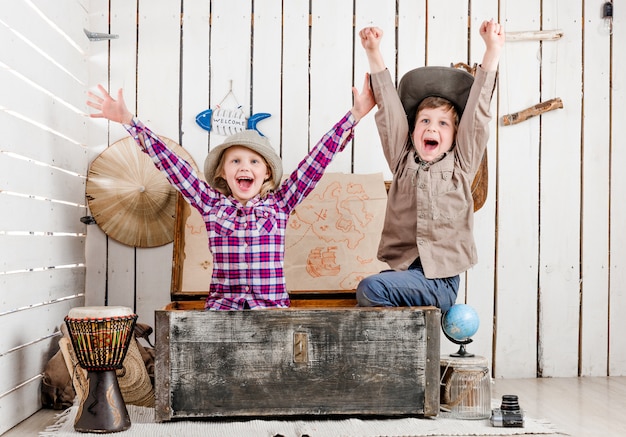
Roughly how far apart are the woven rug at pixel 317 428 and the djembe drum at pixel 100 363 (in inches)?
2.0

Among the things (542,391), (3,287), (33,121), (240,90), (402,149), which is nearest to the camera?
(3,287)

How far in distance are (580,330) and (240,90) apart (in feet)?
7.14

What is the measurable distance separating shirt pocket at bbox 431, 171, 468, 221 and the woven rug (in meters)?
0.83

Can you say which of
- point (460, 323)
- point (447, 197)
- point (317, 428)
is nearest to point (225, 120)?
point (447, 197)

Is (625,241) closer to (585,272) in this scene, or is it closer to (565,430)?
(585,272)

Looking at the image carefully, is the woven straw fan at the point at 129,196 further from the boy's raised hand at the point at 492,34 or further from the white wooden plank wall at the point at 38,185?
the boy's raised hand at the point at 492,34

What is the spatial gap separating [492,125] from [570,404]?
1.48 meters

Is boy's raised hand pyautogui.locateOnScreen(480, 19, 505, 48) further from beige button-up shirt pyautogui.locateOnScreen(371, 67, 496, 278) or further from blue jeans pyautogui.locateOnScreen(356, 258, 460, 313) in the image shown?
blue jeans pyautogui.locateOnScreen(356, 258, 460, 313)

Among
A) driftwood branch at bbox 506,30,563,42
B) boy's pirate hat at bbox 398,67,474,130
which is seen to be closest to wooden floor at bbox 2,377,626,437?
boy's pirate hat at bbox 398,67,474,130

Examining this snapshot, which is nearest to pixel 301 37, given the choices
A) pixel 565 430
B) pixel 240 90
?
pixel 240 90

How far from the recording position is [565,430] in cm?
Result: 275

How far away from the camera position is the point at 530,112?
3.91 m

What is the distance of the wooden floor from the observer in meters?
2.78

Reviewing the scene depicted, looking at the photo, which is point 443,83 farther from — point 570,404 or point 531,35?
point 570,404
